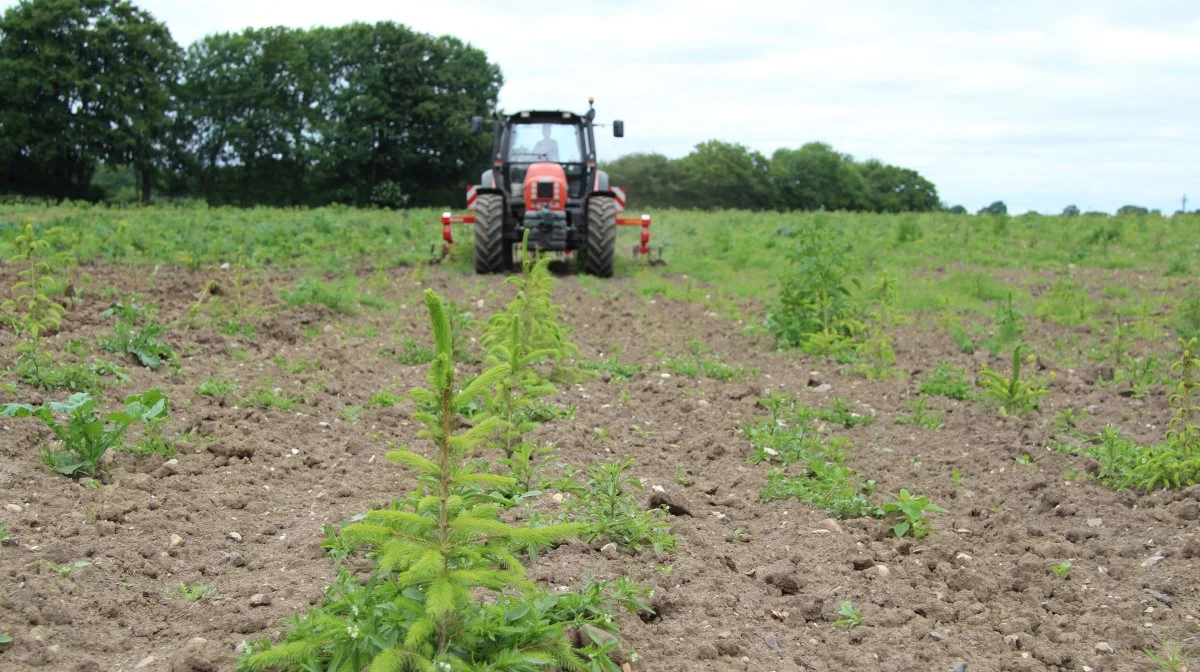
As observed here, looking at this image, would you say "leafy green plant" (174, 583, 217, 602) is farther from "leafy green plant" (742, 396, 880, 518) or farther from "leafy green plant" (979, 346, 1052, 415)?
"leafy green plant" (979, 346, 1052, 415)

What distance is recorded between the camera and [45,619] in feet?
10.8

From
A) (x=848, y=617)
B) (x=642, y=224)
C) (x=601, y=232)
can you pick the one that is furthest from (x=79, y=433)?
(x=642, y=224)

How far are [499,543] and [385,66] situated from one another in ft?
143

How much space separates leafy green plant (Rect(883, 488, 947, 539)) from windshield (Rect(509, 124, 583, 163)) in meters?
10.5

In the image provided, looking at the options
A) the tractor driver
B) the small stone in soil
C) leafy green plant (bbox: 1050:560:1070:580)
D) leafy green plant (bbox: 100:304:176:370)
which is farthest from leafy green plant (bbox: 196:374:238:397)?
the tractor driver

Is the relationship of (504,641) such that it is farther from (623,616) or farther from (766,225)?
(766,225)

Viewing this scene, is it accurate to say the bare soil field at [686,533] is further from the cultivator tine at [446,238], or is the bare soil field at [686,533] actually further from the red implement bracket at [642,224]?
the red implement bracket at [642,224]

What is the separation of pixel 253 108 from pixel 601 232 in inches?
1348

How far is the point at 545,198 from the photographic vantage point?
527 inches

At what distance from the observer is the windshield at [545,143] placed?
14.5 metres

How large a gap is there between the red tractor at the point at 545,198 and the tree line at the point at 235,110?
88.1 ft

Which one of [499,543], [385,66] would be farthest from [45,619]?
[385,66]

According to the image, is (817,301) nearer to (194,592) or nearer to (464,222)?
(194,592)

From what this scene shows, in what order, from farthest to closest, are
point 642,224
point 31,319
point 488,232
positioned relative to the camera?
1. point 642,224
2. point 488,232
3. point 31,319
